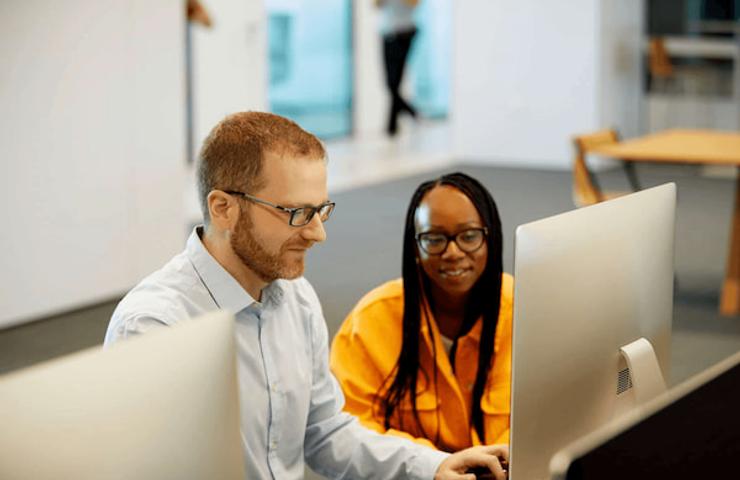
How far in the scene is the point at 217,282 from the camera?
2234mm

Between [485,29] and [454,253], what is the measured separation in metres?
9.38

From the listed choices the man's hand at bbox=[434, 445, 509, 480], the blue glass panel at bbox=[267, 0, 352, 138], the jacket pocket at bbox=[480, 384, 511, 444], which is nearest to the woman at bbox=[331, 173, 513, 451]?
the jacket pocket at bbox=[480, 384, 511, 444]

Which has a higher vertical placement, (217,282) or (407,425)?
(217,282)

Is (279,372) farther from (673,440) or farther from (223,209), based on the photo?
(673,440)

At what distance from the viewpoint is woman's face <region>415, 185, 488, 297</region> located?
9.07ft

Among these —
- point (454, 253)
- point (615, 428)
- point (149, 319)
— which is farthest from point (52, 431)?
point (454, 253)

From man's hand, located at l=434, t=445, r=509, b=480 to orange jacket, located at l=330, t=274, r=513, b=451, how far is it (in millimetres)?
389

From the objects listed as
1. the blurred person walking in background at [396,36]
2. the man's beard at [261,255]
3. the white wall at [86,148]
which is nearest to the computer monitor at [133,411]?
the man's beard at [261,255]

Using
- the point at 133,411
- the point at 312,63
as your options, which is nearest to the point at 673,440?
the point at 133,411

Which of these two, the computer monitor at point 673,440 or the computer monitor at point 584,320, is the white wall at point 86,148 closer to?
the computer monitor at point 584,320

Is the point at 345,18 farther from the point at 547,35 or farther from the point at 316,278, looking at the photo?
the point at 316,278

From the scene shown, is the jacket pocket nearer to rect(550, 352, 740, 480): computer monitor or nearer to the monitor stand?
the monitor stand

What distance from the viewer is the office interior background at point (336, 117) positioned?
6.11 meters

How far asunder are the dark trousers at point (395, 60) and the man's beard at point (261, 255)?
36.1 feet
